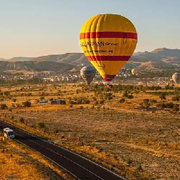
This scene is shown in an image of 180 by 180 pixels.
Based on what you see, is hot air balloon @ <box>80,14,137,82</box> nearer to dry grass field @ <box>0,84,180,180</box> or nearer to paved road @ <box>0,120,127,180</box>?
dry grass field @ <box>0,84,180,180</box>

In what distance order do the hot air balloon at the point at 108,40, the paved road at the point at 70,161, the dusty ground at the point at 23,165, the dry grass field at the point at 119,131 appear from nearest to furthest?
the paved road at the point at 70,161, the dusty ground at the point at 23,165, the dry grass field at the point at 119,131, the hot air balloon at the point at 108,40

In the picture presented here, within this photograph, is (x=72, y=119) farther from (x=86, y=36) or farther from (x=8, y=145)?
(x=8, y=145)

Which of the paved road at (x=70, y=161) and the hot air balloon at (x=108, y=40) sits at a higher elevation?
the hot air balloon at (x=108, y=40)

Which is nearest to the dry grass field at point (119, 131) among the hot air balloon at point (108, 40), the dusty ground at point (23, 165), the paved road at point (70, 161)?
the paved road at point (70, 161)

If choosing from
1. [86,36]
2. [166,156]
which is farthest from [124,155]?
[86,36]

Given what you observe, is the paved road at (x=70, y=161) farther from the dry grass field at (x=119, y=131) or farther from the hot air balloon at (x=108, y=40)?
the hot air balloon at (x=108, y=40)

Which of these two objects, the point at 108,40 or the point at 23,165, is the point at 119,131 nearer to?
the point at 108,40

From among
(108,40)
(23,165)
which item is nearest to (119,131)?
(108,40)
